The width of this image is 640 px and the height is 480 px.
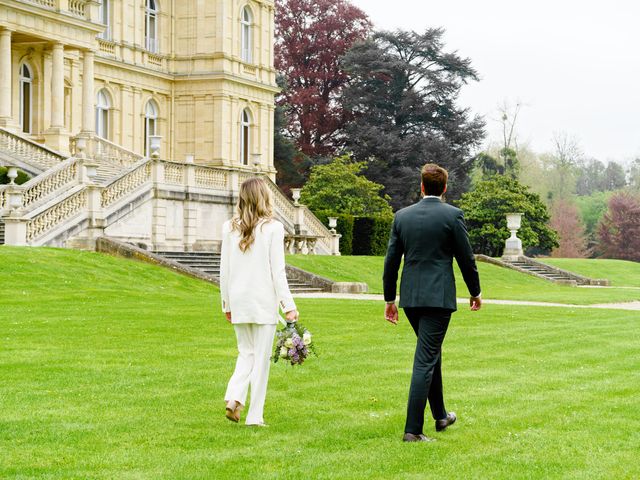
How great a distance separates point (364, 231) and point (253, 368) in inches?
1590

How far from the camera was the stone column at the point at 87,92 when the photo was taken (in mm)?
40812

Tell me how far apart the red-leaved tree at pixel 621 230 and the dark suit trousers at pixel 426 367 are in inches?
2957

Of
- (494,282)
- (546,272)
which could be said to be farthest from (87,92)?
(546,272)

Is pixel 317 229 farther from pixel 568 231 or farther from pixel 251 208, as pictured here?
pixel 568 231

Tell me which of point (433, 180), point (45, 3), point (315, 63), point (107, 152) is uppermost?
point (315, 63)

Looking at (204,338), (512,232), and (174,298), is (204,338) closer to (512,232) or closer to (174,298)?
(174,298)

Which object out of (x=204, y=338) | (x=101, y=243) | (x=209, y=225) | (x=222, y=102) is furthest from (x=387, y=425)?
(x=222, y=102)

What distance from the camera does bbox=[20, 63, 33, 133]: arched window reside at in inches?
1571

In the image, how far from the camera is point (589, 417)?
28.9ft

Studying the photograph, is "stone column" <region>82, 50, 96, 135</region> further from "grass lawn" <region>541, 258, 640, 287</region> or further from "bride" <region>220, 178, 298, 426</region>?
"bride" <region>220, 178, 298, 426</region>

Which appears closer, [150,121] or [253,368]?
[253,368]

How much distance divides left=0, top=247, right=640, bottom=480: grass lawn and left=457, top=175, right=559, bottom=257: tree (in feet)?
124

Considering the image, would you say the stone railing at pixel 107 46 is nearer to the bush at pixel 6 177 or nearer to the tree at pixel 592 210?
the bush at pixel 6 177

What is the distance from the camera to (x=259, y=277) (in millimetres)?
8469
